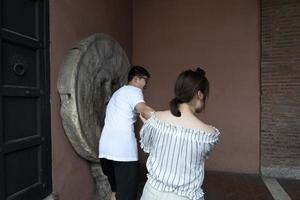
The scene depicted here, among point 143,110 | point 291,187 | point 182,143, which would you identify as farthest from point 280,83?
point 182,143

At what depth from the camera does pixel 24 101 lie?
2791 millimetres

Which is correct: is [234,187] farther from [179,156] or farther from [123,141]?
[179,156]

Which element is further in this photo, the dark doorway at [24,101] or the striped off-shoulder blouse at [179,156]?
the dark doorway at [24,101]

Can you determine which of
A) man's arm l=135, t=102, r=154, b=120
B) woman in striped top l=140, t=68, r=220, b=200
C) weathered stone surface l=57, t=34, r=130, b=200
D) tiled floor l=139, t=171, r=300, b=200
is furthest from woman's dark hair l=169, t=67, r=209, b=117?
tiled floor l=139, t=171, r=300, b=200

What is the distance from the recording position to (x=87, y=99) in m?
3.49

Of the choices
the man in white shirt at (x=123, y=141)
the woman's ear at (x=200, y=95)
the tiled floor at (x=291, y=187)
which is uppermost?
Result: the woman's ear at (x=200, y=95)

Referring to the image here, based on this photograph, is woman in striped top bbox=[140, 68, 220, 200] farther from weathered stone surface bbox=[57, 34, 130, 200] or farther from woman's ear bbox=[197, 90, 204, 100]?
weathered stone surface bbox=[57, 34, 130, 200]

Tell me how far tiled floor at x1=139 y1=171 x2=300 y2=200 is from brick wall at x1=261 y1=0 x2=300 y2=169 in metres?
0.38

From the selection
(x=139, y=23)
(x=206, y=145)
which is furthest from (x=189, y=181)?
(x=139, y=23)

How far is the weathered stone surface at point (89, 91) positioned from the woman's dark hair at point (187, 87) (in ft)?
5.30

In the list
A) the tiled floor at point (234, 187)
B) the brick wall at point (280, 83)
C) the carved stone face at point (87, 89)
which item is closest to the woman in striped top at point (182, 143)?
the carved stone face at point (87, 89)

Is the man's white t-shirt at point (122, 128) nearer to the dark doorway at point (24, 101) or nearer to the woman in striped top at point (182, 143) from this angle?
the dark doorway at point (24, 101)

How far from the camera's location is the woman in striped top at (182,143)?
6.01ft

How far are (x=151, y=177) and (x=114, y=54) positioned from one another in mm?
2408
